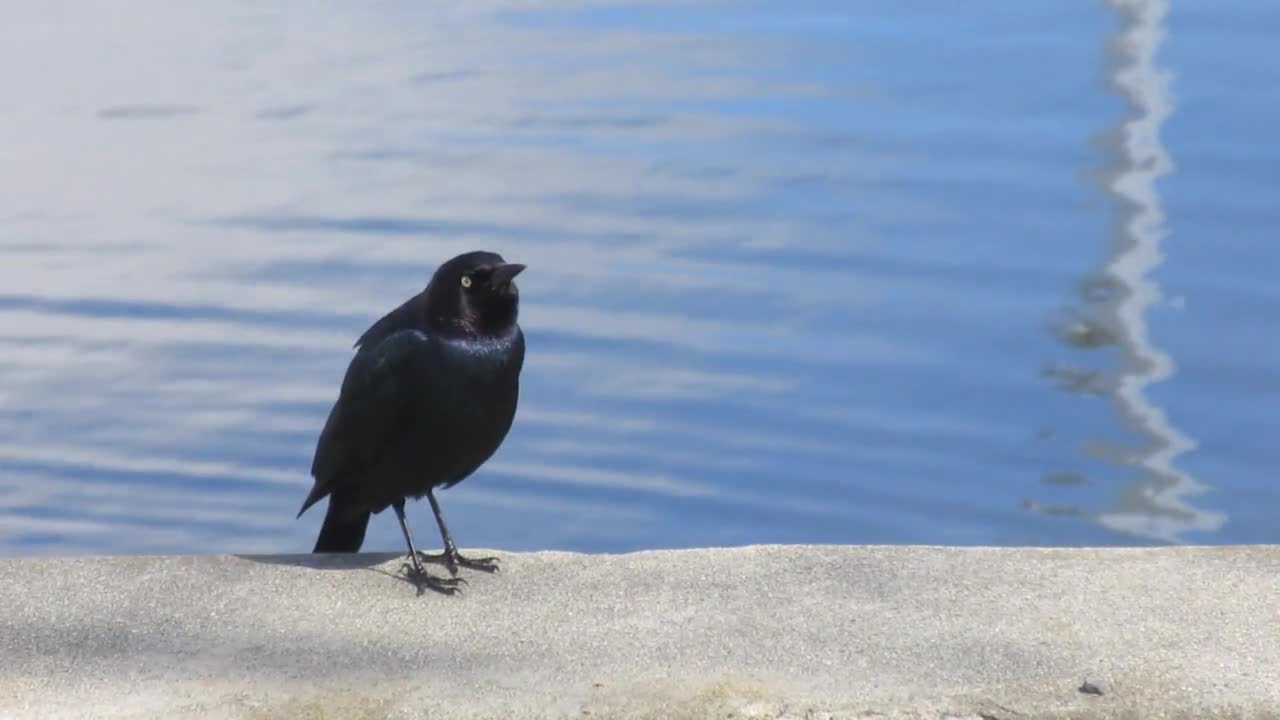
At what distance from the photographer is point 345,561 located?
4551 millimetres

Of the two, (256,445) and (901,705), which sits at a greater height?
(901,705)

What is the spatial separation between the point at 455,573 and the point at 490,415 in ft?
1.20

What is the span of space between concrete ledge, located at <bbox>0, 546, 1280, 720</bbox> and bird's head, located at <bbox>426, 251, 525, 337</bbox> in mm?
502

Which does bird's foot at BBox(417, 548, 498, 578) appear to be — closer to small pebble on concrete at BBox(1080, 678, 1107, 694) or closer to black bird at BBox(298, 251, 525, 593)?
black bird at BBox(298, 251, 525, 593)

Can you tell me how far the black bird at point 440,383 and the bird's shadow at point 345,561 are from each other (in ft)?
0.20

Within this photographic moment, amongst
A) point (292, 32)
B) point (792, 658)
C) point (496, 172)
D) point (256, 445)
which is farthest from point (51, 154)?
point (792, 658)

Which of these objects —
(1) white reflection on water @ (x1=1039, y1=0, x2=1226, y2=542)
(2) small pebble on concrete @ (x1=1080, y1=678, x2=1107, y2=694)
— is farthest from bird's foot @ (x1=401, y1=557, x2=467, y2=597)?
(1) white reflection on water @ (x1=1039, y1=0, x2=1226, y2=542)

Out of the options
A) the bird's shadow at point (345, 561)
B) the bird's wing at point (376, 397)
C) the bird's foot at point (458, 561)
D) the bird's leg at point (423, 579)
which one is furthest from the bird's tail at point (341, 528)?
the bird's leg at point (423, 579)

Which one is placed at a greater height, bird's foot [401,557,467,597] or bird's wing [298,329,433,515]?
bird's wing [298,329,433,515]

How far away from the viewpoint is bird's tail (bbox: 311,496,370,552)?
4945 millimetres

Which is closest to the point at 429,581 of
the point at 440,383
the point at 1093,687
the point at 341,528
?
the point at 440,383

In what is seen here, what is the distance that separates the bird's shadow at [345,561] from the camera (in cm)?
442

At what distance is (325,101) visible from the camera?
13680 mm

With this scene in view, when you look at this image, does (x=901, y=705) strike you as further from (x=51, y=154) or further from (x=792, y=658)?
(x=51, y=154)
